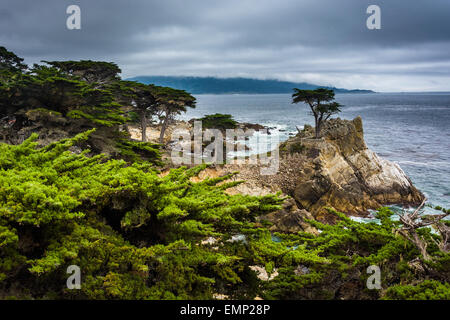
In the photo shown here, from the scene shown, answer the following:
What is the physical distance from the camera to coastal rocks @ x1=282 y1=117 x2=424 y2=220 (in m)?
16.3

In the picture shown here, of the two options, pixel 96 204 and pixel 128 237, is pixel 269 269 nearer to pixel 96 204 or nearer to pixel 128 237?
pixel 128 237

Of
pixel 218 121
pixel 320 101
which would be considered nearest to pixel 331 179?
pixel 218 121

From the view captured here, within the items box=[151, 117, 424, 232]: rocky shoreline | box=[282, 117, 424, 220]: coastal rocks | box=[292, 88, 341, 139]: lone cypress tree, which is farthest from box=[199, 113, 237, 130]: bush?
box=[292, 88, 341, 139]: lone cypress tree

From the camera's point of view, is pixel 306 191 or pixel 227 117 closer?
pixel 306 191

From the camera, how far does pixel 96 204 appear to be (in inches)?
159

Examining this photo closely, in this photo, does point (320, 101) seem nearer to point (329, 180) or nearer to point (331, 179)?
point (331, 179)

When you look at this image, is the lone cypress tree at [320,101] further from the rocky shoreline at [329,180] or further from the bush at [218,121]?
the bush at [218,121]

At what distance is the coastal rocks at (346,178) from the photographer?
16312mm

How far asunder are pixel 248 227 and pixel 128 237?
182 centimetres

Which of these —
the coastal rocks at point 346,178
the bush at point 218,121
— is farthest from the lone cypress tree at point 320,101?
the bush at point 218,121

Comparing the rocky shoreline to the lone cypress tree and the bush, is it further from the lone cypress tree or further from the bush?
the bush

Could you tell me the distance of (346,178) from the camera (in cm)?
1777

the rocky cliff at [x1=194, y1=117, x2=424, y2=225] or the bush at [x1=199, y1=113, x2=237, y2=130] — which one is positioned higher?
the bush at [x1=199, y1=113, x2=237, y2=130]
